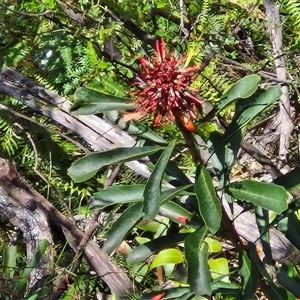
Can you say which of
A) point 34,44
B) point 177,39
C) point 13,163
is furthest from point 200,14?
point 13,163

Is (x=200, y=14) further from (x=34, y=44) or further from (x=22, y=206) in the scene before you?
(x=22, y=206)

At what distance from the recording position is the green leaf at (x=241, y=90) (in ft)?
5.58

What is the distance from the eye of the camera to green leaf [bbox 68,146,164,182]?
169 centimetres

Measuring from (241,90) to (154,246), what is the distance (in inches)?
21.4

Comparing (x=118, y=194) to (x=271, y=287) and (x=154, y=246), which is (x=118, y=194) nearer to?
(x=154, y=246)

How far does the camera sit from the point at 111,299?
8.75 feet

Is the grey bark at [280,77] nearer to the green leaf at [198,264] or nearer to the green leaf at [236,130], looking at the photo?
Answer: the green leaf at [236,130]

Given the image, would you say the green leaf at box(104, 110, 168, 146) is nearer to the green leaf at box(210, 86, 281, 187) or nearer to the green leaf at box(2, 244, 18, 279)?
the green leaf at box(210, 86, 281, 187)

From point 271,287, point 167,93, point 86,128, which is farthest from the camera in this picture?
point 86,128

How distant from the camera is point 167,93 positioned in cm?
154

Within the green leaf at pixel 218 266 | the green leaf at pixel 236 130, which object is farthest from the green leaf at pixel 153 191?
the green leaf at pixel 218 266

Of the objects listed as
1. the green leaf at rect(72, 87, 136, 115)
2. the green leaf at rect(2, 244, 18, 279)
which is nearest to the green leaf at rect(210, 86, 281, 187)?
the green leaf at rect(72, 87, 136, 115)

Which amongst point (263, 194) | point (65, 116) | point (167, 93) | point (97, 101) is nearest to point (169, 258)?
point (65, 116)

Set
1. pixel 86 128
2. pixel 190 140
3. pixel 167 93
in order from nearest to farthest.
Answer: pixel 167 93
pixel 190 140
pixel 86 128
